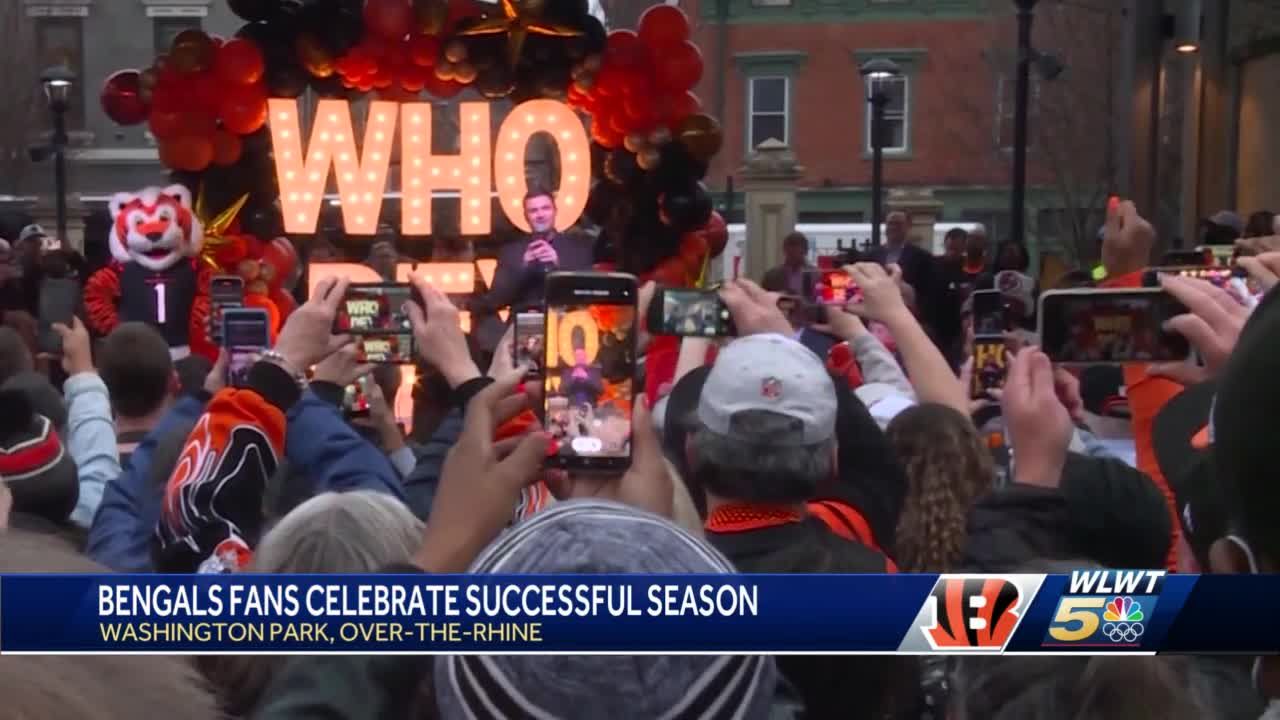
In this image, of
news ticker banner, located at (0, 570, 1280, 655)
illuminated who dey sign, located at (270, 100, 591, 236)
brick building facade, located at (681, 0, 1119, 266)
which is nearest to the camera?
news ticker banner, located at (0, 570, 1280, 655)

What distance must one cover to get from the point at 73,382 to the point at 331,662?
3.08 m

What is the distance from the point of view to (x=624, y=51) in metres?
12.8

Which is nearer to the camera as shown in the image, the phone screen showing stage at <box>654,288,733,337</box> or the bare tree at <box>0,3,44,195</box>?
the phone screen showing stage at <box>654,288,733,337</box>

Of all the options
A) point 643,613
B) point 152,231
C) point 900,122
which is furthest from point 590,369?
point 900,122

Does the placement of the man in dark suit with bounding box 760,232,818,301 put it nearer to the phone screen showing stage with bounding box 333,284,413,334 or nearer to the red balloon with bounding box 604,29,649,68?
the red balloon with bounding box 604,29,649,68

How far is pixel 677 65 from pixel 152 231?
4118 mm

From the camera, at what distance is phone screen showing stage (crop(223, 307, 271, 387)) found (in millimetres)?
4457

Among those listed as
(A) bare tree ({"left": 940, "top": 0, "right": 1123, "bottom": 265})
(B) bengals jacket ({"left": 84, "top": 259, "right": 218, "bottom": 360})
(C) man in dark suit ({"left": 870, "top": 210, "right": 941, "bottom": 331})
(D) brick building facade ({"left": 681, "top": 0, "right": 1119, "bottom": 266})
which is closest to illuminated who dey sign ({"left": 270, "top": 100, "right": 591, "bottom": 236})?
(B) bengals jacket ({"left": 84, "top": 259, "right": 218, "bottom": 360})

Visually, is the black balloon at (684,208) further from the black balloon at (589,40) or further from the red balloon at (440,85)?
the red balloon at (440,85)

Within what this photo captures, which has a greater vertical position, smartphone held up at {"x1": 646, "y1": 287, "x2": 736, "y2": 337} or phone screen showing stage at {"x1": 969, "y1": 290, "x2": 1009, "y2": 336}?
smartphone held up at {"x1": 646, "y1": 287, "x2": 736, "y2": 337}

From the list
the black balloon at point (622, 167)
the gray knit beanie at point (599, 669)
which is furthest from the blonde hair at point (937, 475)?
the black balloon at point (622, 167)

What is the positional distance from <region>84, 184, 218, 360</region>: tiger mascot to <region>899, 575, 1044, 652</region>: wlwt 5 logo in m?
8.82

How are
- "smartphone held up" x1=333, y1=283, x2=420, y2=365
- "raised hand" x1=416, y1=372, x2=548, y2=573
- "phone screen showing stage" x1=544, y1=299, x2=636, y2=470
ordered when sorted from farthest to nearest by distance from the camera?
1. "smartphone held up" x1=333, y1=283, x2=420, y2=365
2. "phone screen showing stage" x1=544, y1=299, x2=636, y2=470
3. "raised hand" x1=416, y1=372, x2=548, y2=573

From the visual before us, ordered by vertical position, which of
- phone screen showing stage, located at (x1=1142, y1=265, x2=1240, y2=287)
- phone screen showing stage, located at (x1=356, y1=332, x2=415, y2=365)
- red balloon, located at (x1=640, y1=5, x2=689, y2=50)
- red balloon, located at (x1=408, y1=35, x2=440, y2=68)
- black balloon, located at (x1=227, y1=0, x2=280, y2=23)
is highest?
black balloon, located at (x1=227, y1=0, x2=280, y2=23)
